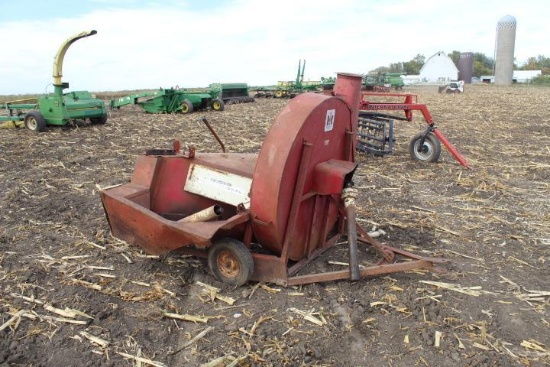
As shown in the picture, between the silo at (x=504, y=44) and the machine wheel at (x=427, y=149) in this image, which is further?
the silo at (x=504, y=44)

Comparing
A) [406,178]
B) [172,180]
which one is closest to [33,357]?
[172,180]

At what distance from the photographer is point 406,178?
7527 mm

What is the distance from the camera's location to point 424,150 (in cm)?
877

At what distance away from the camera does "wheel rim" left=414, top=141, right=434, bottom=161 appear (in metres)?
8.62

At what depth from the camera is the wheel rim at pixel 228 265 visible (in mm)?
3773

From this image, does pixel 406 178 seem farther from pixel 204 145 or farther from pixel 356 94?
pixel 204 145

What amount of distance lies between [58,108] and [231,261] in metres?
10.6

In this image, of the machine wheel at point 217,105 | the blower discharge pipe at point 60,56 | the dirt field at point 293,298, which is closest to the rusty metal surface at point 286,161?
the dirt field at point 293,298

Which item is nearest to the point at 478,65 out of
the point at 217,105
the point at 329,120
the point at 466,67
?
the point at 466,67

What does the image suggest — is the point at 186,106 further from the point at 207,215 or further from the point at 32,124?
the point at 207,215

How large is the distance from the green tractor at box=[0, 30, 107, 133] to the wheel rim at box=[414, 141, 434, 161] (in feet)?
28.3

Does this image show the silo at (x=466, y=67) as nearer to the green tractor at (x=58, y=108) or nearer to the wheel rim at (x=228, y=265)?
the green tractor at (x=58, y=108)

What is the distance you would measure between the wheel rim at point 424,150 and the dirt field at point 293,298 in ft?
5.84

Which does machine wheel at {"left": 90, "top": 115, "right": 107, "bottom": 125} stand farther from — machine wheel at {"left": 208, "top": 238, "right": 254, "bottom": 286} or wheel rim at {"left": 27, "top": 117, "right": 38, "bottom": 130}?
machine wheel at {"left": 208, "top": 238, "right": 254, "bottom": 286}
